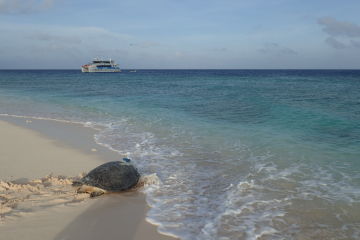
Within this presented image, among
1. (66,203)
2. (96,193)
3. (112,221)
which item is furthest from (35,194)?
(112,221)

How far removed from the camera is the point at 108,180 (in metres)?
7.14

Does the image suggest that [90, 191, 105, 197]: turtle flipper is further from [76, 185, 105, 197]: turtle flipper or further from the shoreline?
the shoreline

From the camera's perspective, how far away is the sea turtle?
7066mm

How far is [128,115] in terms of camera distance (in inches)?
762

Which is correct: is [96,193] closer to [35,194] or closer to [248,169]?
[35,194]

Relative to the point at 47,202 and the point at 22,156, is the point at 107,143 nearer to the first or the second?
the point at 22,156

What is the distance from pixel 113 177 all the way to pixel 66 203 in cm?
124

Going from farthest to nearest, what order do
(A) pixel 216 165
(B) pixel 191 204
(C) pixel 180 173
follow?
(A) pixel 216 165
(C) pixel 180 173
(B) pixel 191 204

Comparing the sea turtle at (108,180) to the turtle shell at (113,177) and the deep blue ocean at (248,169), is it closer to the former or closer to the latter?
the turtle shell at (113,177)

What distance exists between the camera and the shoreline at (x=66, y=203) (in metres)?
5.32

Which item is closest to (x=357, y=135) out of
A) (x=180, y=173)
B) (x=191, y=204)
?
(x=180, y=173)

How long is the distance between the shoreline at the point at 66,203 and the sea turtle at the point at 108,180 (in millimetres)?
194

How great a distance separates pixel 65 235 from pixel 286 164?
6621 millimetres

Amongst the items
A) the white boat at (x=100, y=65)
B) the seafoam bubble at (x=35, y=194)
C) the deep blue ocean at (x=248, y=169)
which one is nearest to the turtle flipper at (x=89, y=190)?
the seafoam bubble at (x=35, y=194)
